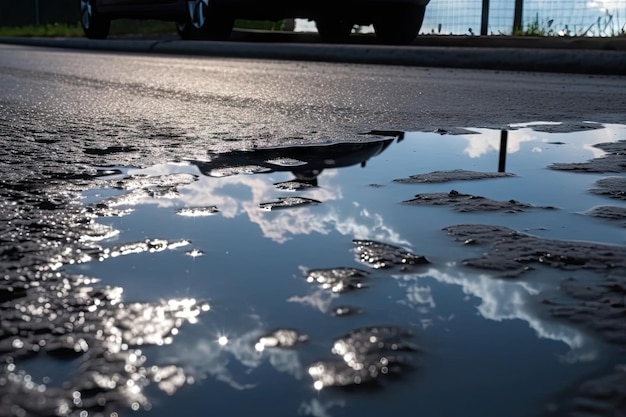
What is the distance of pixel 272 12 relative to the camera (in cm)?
851

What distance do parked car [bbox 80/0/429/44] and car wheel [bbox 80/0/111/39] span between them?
0.50 m

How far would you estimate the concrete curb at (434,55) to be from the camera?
5590 mm

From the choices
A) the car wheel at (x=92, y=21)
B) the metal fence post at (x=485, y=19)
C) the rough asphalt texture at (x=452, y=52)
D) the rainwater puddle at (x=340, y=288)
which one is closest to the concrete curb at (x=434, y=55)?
the rough asphalt texture at (x=452, y=52)

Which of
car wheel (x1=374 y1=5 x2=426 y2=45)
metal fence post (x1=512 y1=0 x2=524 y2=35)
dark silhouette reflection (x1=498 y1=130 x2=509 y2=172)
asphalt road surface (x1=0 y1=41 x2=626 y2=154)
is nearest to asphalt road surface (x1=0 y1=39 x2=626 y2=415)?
asphalt road surface (x1=0 y1=41 x2=626 y2=154)

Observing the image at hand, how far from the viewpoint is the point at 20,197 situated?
51.3 inches

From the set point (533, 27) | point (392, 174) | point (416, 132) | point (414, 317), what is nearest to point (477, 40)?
point (533, 27)

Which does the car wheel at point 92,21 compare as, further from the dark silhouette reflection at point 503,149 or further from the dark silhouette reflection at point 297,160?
the dark silhouette reflection at point 297,160

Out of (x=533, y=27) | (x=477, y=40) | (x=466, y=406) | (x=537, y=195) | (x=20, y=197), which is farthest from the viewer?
(x=533, y=27)

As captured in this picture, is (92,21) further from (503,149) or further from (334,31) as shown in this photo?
(503,149)

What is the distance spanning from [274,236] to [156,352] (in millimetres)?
421

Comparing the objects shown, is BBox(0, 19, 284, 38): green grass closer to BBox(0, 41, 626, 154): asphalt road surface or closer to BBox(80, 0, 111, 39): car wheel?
BBox(80, 0, 111, 39): car wheel

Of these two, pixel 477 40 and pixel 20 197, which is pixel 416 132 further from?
pixel 477 40

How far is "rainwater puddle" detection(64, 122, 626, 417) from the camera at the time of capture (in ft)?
2.07

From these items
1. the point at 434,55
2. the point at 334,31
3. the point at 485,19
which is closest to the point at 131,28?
the point at 334,31
